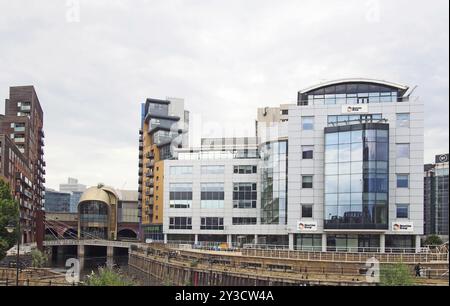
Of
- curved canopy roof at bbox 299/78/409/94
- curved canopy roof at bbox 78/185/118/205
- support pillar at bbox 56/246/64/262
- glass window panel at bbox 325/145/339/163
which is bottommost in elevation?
support pillar at bbox 56/246/64/262

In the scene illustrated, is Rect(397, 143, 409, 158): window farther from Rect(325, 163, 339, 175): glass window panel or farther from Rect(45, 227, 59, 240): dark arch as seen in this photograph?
Rect(45, 227, 59, 240): dark arch

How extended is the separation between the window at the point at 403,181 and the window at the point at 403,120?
618 cm

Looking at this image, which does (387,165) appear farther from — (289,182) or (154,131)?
(154,131)

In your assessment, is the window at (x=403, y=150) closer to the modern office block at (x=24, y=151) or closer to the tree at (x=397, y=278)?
the tree at (x=397, y=278)

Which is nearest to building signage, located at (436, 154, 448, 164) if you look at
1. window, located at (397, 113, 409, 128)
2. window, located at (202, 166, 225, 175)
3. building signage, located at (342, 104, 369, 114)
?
window, located at (397, 113, 409, 128)

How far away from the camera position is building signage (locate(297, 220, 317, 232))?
63938 mm

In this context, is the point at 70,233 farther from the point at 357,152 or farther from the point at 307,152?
the point at 357,152

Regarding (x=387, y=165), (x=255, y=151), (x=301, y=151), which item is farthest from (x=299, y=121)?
(x=255, y=151)

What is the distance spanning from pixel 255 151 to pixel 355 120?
27.1m

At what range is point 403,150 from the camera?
62.8 m

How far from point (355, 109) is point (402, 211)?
45.3 feet

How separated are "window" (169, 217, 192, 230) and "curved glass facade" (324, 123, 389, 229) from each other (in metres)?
31.8

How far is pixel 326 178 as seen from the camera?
62.5 m

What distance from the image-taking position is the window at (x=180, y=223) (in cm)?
8744
